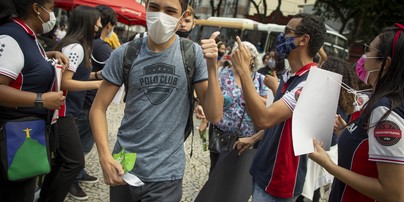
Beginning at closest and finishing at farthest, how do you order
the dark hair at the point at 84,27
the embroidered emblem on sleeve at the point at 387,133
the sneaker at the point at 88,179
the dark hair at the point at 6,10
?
1. the embroidered emblem on sleeve at the point at 387,133
2. the dark hair at the point at 6,10
3. the dark hair at the point at 84,27
4. the sneaker at the point at 88,179

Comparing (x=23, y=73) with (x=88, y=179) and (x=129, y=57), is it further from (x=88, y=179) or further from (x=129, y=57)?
(x=88, y=179)

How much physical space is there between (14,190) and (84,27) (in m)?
1.60

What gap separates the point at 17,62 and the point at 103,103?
0.59m

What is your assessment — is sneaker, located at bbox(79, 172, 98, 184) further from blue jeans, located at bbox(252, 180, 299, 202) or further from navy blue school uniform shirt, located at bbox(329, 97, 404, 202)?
navy blue school uniform shirt, located at bbox(329, 97, 404, 202)

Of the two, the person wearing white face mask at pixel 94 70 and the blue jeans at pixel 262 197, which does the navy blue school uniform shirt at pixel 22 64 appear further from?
the blue jeans at pixel 262 197

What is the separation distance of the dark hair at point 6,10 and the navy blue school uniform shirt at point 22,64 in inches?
1.4

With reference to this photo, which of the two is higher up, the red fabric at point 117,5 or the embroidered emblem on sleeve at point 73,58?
the red fabric at point 117,5

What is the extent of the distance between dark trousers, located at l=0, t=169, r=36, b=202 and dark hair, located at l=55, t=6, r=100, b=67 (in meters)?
1.29

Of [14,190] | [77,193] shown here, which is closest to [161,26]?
[14,190]

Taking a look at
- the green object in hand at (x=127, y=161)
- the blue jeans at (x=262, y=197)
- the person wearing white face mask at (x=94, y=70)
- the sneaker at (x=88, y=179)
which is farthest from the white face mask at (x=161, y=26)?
the sneaker at (x=88, y=179)

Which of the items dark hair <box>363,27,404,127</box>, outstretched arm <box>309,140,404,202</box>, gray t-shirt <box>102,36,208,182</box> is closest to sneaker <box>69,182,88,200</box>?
gray t-shirt <box>102,36,208,182</box>

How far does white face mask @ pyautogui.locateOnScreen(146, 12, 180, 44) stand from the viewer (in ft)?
6.48

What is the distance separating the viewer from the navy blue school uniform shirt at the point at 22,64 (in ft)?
7.16

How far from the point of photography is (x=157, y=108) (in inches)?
78.0
